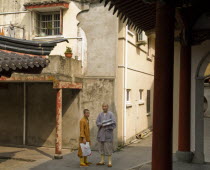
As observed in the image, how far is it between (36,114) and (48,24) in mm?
3847

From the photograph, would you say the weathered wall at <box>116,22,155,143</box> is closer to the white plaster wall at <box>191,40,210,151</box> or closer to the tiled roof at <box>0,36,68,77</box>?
the white plaster wall at <box>191,40,210,151</box>

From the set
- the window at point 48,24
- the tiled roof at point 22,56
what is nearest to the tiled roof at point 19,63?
the tiled roof at point 22,56

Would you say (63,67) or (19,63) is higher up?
(63,67)

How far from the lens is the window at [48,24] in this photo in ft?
45.4

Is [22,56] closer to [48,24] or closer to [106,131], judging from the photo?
[106,131]

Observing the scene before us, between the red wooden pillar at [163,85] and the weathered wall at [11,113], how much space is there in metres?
10.6

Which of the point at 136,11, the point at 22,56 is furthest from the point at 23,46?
the point at 136,11

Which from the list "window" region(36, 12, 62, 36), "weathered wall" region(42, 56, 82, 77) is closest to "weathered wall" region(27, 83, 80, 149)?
"weathered wall" region(42, 56, 82, 77)

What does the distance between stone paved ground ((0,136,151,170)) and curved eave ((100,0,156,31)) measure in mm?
4763

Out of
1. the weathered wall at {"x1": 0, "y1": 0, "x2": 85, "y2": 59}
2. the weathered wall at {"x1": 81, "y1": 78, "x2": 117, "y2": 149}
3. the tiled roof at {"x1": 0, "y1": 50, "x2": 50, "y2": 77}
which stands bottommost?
the weathered wall at {"x1": 81, "y1": 78, "x2": 117, "y2": 149}

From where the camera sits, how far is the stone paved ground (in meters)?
10.0

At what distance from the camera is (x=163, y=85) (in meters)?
4.26

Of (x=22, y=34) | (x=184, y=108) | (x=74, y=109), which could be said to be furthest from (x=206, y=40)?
(x=22, y=34)

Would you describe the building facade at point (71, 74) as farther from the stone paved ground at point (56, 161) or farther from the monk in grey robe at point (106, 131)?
the monk in grey robe at point (106, 131)
